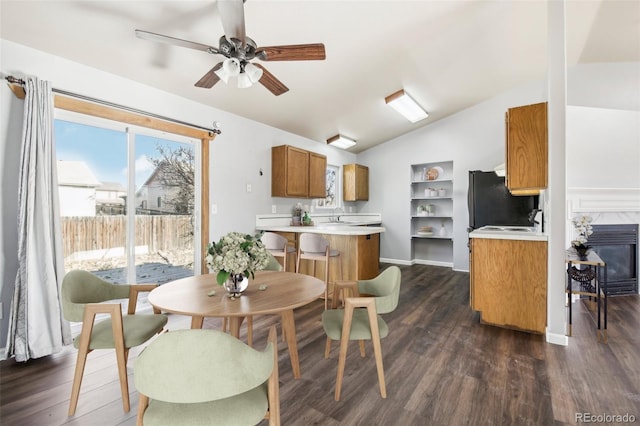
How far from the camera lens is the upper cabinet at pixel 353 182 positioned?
6191mm

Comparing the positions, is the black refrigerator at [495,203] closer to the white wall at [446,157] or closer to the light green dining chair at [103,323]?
the white wall at [446,157]

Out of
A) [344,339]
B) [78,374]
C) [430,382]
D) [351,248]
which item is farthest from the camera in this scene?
[351,248]

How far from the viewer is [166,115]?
3227mm

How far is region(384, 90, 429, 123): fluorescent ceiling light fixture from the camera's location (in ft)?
13.8

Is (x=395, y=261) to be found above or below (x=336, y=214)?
below

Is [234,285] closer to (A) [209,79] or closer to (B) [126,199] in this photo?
(A) [209,79]

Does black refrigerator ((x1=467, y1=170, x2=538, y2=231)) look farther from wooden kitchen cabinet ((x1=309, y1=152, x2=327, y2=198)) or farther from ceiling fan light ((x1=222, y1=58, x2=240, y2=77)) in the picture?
ceiling fan light ((x1=222, y1=58, x2=240, y2=77))

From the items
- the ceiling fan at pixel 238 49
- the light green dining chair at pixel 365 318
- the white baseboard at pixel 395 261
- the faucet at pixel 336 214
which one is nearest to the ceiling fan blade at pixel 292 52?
the ceiling fan at pixel 238 49

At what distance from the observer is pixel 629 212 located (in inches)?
154

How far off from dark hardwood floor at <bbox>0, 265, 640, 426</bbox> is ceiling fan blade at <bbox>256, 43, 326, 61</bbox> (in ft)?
6.09

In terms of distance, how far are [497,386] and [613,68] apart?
480 cm

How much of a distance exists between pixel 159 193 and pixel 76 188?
0.73 meters

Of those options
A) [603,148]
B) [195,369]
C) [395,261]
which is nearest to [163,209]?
[195,369]

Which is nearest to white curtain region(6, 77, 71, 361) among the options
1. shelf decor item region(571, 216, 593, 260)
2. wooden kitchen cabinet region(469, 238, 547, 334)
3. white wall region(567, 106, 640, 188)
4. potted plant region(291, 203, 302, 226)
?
potted plant region(291, 203, 302, 226)
